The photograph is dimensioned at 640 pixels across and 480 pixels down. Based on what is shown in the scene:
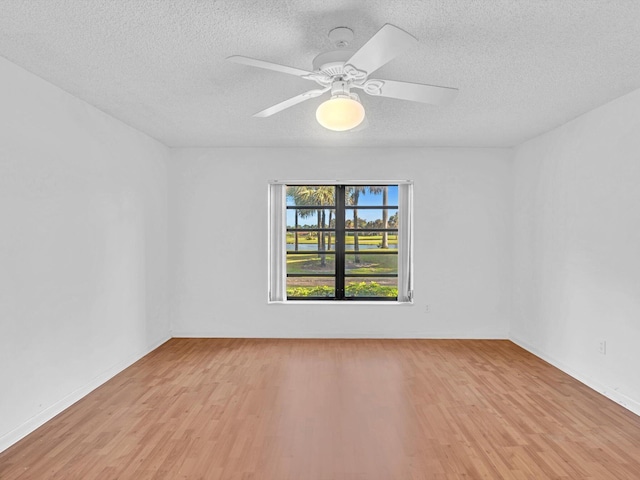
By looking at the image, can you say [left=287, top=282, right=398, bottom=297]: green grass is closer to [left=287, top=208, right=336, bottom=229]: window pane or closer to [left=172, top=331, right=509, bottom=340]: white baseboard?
[left=172, top=331, right=509, bottom=340]: white baseboard

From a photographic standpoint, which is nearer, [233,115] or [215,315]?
[233,115]

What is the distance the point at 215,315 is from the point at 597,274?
13.5 feet

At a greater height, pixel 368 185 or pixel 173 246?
pixel 368 185

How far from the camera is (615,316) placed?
3.26 meters

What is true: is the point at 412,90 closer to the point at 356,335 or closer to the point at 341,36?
the point at 341,36

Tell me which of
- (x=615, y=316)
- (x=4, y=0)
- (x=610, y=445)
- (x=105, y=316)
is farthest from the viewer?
(x=105, y=316)

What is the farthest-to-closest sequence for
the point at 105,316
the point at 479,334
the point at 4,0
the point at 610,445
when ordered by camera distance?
1. the point at 479,334
2. the point at 105,316
3. the point at 610,445
4. the point at 4,0

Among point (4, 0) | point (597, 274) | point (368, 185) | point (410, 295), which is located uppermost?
point (4, 0)

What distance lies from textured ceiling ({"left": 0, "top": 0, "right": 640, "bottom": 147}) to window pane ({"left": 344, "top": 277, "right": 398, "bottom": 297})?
228 cm

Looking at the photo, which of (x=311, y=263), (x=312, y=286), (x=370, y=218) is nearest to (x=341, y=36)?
(x=370, y=218)

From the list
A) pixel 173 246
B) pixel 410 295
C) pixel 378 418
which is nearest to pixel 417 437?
pixel 378 418

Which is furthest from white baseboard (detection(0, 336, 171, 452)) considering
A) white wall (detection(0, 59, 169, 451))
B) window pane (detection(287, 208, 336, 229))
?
window pane (detection(287, 208, 336, 229))

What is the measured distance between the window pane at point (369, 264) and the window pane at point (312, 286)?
0.98 ft

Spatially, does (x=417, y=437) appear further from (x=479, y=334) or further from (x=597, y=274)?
(x=479, y=334)
